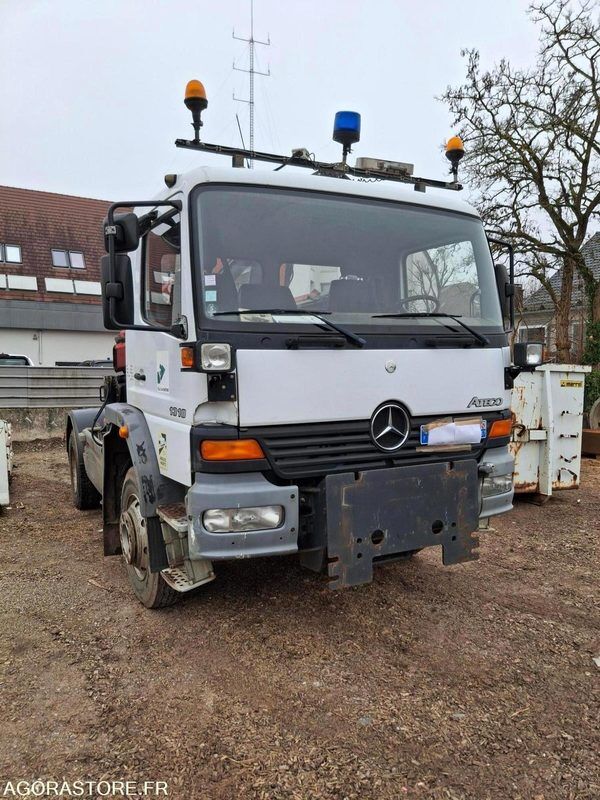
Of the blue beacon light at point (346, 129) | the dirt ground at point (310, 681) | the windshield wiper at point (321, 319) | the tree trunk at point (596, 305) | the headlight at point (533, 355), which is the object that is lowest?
the dirt ground at point (310, 681)

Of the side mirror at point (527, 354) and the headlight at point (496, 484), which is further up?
the side mirror at point (527, 354)

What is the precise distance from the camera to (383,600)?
3.92 metres

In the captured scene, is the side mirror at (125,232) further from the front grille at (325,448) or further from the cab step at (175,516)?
the cab step at (175,516)

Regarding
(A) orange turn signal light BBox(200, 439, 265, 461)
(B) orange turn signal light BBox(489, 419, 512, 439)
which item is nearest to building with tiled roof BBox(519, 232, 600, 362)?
(B) orange turn signal light BBox(489, 419, 512, 439)

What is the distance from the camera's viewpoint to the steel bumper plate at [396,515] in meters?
2.98

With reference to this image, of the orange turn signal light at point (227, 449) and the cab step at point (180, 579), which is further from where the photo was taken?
the cab step at point (180, 579)

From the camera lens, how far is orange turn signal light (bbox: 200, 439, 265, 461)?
9.39ft

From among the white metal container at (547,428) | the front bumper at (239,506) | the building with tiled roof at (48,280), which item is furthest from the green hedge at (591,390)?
the building with tiled roof at (48,280)

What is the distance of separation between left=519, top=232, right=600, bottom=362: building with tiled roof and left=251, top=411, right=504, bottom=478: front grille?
13.9 meters

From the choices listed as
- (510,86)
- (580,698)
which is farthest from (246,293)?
(510,86)

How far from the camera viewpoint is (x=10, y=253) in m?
22.0

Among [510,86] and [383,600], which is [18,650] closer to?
[383,600]

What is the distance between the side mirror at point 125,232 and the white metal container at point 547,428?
4.49 meters

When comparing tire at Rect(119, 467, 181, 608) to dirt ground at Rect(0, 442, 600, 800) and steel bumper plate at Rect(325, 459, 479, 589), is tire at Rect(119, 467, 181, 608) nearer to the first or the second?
dirt ground at Rect(0, 442, 600, 800)
